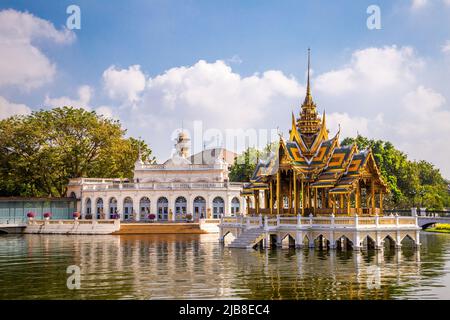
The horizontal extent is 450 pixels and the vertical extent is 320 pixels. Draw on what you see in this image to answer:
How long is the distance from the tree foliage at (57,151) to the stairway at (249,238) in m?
39.6

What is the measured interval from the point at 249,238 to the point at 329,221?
5.18 meters

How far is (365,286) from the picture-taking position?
20562 mm

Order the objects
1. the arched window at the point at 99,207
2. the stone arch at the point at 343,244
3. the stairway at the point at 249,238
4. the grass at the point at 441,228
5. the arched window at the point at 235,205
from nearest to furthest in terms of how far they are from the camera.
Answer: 1. the stairway at the point at 249,238
2. the stone arch at the point at 343,244
3. the grass at the point at 441,228
4. the arched window at the point at 235,205
5. the arched window at the point at 99,207

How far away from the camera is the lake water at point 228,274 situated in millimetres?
19281

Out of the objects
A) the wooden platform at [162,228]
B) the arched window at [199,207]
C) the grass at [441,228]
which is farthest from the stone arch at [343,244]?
the arched window at [199,207]

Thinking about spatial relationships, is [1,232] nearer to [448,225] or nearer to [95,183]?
[95,183]

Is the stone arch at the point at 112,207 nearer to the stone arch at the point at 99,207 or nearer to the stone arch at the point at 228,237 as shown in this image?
the stone arch at the point at 99,207

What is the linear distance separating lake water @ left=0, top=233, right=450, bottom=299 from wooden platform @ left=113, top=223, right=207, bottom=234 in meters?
19.9

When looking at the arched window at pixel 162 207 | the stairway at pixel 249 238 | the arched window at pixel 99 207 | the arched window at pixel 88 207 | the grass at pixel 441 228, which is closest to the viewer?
the stairway at pixel 249 238

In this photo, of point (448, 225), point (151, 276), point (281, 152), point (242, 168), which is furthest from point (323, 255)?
point (242, 168)

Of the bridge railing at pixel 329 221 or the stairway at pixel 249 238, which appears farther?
the stairway at pixel 249 238

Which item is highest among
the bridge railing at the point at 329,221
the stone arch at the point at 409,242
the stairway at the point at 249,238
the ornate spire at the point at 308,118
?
the ornate spire at the point at 308,118

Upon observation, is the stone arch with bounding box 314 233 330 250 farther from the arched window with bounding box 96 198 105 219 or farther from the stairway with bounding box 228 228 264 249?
the arched window with bounding box 96 198 105 219

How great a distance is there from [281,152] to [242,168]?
4502 centimetres
